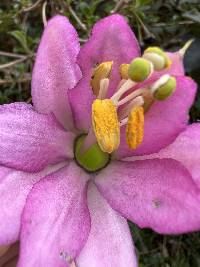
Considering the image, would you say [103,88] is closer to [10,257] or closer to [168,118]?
[168,118]

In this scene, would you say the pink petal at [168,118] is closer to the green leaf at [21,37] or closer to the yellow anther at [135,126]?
the yellow anther at [135,126]

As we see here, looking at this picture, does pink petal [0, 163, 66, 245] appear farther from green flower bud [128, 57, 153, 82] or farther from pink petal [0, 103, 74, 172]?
green flower bud [128, 57, 153, 82]

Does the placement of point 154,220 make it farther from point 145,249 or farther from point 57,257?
point 145,249

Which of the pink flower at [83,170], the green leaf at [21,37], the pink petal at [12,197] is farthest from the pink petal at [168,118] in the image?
the green leaf at [21,37]

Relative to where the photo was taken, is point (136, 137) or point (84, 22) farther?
point (84, 22)

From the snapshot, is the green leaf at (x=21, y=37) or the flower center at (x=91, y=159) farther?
the green leaf at (x=21, y=37)

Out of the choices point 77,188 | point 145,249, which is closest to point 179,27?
point 145,249
